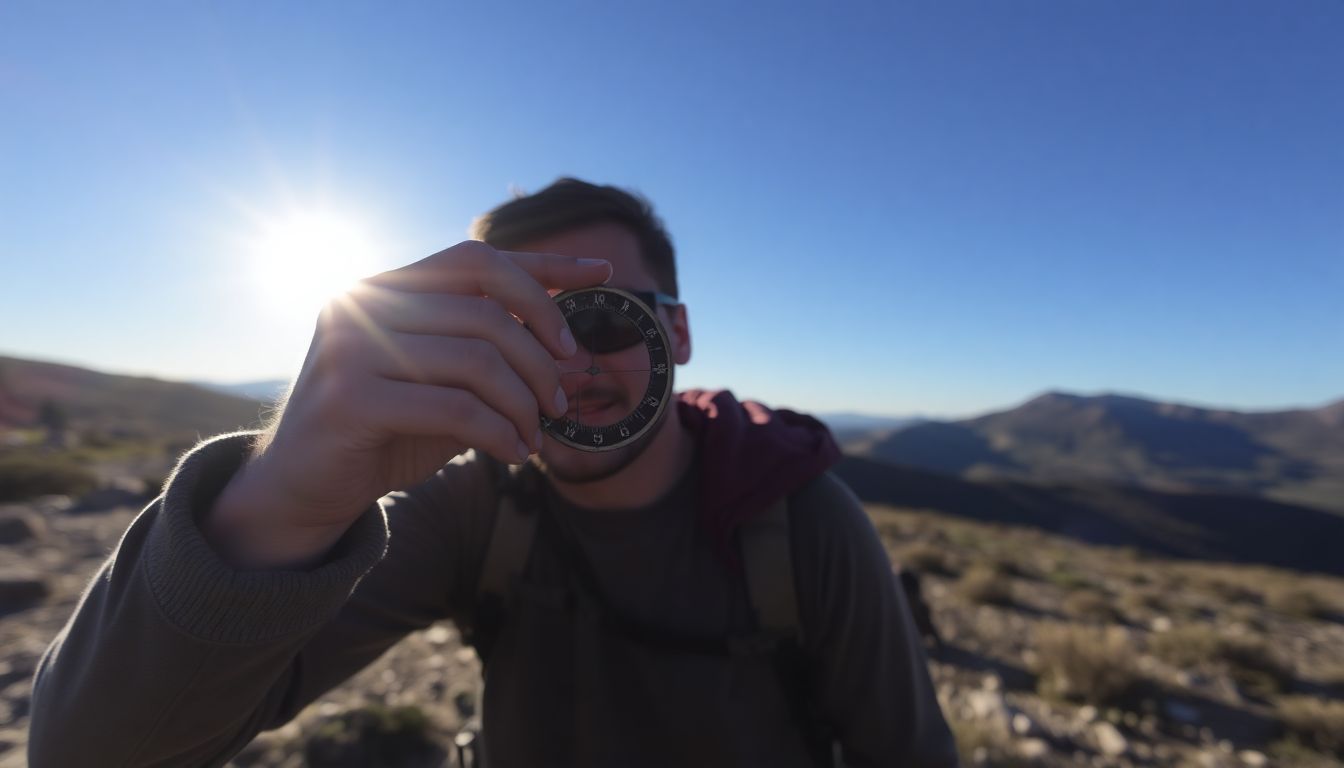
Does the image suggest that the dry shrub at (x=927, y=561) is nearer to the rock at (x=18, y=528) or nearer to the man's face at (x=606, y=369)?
the man's face at (x=606, y=369)

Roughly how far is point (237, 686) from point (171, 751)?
11.2 inches

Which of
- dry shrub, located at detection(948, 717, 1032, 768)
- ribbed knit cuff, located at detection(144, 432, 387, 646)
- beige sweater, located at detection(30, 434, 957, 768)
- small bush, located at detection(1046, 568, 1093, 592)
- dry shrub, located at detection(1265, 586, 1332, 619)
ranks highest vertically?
ribbed knit cuff, located at detection(144, 432, 387, 646)

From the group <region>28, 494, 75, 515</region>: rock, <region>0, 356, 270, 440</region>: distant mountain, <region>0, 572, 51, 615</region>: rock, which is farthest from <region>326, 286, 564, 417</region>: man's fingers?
<region>0, 356, 270, 440</region>: distant mountain

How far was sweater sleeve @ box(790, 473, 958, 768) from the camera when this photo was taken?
106 inches

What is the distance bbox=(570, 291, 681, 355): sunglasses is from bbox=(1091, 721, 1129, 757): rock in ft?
19.8

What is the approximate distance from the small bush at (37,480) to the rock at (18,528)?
4.30 meters

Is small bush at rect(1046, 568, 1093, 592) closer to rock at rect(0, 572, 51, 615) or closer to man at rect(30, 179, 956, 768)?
man at rect(30, 179, 956, 768)

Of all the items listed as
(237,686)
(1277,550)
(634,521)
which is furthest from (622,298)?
(1277,550)

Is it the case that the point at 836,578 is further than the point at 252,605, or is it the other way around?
the point at 836,578

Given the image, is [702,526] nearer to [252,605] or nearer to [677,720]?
[677,720]

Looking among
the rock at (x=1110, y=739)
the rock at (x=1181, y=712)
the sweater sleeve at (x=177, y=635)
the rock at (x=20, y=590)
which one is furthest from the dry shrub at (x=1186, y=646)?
the rock at (x=20, y=590)

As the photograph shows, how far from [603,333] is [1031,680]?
7166 millimetres

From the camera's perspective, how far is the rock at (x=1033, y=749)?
477 cm

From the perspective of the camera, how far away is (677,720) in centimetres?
264
